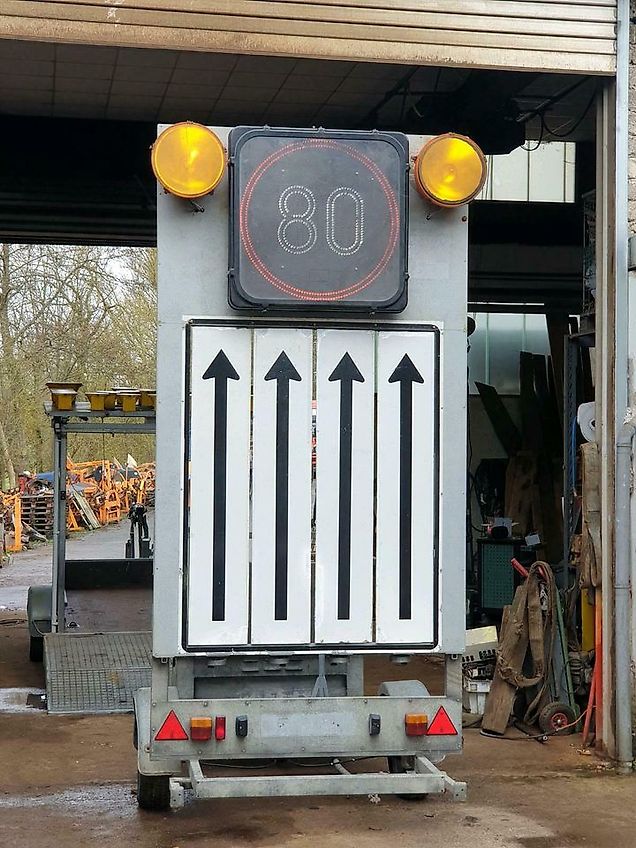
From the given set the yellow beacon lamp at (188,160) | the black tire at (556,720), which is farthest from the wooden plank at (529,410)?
the yellow beacon lamp at (188,160)

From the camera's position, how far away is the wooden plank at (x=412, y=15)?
6.83 meters

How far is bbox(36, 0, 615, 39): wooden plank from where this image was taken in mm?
6832

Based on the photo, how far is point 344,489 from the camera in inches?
191

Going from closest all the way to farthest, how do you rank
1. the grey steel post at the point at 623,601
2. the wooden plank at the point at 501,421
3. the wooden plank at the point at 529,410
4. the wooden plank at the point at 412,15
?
1. the wooden plank at the point at 412,15
2. the grey steel post at the point at 623,601
3. the wooden plank at the point at 529,410
4. the wooden plank at the point at 501,421

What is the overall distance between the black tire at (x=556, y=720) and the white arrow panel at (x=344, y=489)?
145 inches

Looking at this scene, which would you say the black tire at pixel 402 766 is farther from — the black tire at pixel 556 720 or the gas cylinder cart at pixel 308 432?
the black tire at pixel 556 720

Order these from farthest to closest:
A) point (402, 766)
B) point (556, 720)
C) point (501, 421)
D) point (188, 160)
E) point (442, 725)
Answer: point (501, 421), point (556, 720), point (402, 766), point (442, 725), point (188, 160)

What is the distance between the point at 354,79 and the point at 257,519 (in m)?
5.04

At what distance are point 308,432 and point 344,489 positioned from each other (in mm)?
288

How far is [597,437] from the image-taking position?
7652 millimetres

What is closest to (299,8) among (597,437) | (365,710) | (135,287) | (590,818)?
(597,437)

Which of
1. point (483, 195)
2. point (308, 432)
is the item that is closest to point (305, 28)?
point (308, 432)

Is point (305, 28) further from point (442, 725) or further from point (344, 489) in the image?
point (442, 725)

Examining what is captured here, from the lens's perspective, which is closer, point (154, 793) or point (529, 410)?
point (154, 793)
